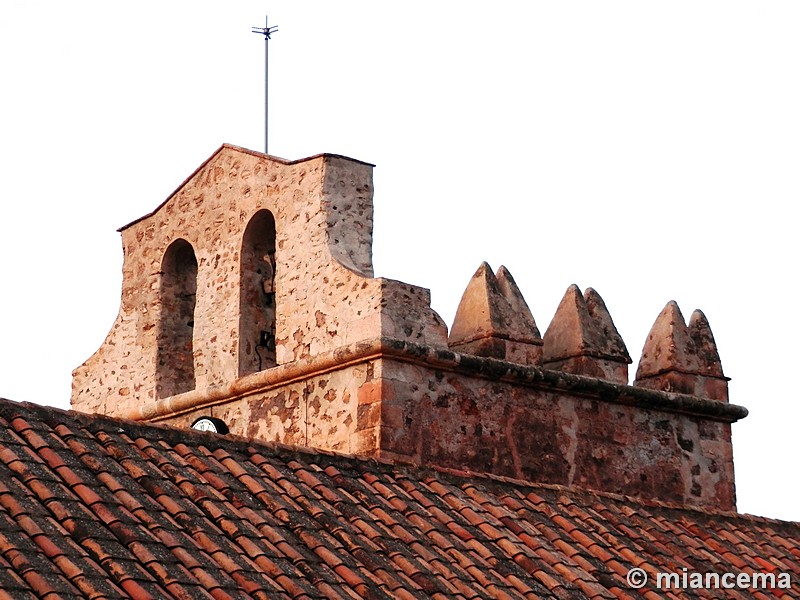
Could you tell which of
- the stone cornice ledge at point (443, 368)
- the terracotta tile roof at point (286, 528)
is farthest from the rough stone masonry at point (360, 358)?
the terracotta tile roof at point (286, 528)

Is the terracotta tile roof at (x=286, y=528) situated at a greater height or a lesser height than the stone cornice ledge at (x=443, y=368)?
lesser

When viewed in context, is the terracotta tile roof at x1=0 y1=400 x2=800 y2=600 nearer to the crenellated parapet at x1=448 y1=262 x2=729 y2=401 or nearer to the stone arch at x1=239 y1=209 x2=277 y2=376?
the crenellated parapet at x1=448 y1=262 x2=729 y2=401

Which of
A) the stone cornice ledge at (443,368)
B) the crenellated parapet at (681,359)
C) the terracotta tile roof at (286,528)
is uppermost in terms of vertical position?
the crenellated parapet at (681,359)

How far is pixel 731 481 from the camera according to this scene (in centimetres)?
1326

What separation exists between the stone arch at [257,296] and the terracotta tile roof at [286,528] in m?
2.25

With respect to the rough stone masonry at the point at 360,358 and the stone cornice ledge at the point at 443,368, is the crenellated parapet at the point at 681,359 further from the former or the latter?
the stone cornice ledge at the point at 443,368

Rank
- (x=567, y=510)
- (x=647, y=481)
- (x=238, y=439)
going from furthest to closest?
(x=647, y=481), (x=567, y=510), (x=238, y=439)

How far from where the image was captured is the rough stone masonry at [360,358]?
37.8ft

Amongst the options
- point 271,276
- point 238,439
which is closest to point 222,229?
point 271,276

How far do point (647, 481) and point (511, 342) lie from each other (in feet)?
4.98

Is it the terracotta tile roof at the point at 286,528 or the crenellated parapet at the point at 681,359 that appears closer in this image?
the terracotta tile roof at the point at 286,528

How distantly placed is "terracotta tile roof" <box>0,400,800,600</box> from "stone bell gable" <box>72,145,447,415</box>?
1518 mm

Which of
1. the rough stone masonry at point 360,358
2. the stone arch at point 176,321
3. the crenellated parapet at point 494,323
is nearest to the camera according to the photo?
the rough stone masonry at point 360,358

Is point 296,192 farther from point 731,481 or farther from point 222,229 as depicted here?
point 731,481
